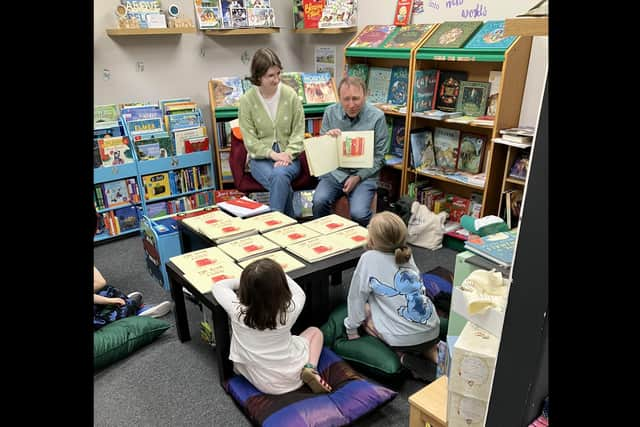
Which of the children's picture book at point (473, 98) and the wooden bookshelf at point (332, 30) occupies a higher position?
the wooden bookshelf at point (332, 30)

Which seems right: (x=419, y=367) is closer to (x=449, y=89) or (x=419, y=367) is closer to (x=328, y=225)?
(x=328, y=225)

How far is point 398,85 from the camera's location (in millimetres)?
3857

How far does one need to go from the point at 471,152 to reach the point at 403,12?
1.30 metres

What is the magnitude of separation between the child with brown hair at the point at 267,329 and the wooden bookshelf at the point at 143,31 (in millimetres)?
2620

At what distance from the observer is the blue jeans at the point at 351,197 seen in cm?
322

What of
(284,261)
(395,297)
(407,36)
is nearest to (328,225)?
(284,261)

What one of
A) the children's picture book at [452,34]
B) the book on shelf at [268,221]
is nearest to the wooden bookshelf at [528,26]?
the book on shelf at [268,221]

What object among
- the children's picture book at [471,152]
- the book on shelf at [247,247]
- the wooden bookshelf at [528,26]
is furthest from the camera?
the children's picture book at [471,152]

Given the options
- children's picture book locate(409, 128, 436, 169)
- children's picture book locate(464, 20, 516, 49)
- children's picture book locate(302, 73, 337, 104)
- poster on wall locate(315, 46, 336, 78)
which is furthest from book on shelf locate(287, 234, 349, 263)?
poster on wall locate(315, 46, 336, 78)

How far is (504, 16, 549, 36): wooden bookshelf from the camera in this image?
765mm

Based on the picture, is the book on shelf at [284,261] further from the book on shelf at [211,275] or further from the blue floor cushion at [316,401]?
the blue floor cushion at [316,401]
